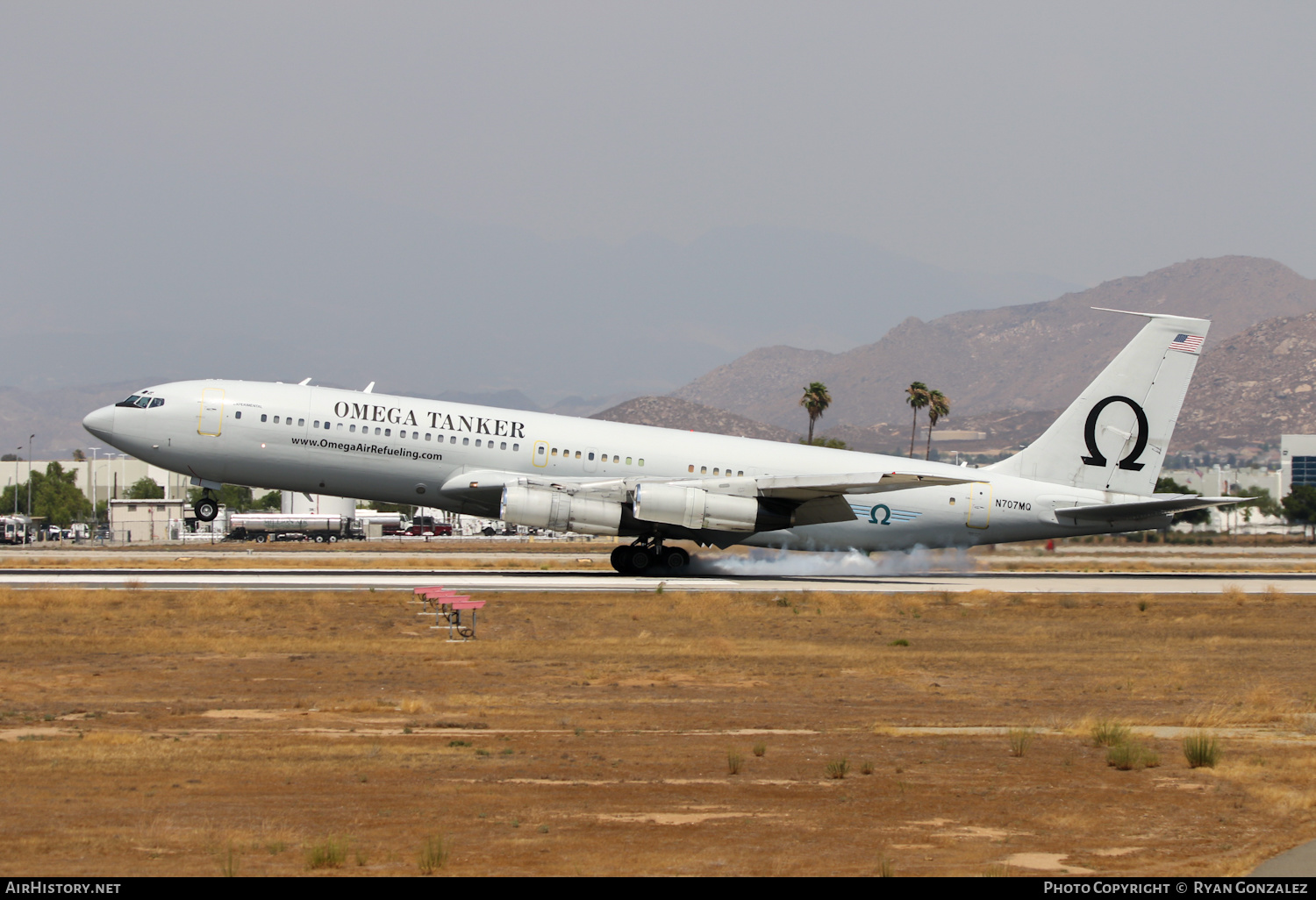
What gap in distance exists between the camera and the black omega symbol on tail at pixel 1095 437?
39719 millimetres

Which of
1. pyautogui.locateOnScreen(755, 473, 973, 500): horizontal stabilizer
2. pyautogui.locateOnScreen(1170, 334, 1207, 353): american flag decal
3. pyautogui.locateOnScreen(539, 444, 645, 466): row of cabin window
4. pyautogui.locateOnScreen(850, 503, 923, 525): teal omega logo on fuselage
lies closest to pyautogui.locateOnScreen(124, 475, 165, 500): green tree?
pyautogui.locateOnScreen(539, 444, 645, 466): row of cabin window

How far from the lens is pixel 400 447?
35.8m

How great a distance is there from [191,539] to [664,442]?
7062 centimetres

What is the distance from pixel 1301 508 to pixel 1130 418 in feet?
303

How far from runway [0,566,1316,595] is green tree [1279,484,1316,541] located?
271 ft

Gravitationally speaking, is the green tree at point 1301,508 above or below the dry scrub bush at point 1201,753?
above

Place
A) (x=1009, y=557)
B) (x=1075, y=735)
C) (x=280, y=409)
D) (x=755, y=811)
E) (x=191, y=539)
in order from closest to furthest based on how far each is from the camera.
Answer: (x=755, y=811) < (x=1075, y=735) < (x=280, y=409) < (x=1009, y=557) < (x=191, y=539)

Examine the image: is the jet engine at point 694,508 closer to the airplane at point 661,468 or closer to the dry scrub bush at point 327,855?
the airplane at point 661,468

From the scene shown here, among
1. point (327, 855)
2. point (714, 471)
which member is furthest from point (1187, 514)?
point (327, 855)

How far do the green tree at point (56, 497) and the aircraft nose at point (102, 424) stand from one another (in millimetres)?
112337

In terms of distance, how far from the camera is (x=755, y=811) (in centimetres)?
1140

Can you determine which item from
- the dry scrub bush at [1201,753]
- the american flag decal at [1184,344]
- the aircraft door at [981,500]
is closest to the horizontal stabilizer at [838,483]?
the aircraft door at [981,500]
